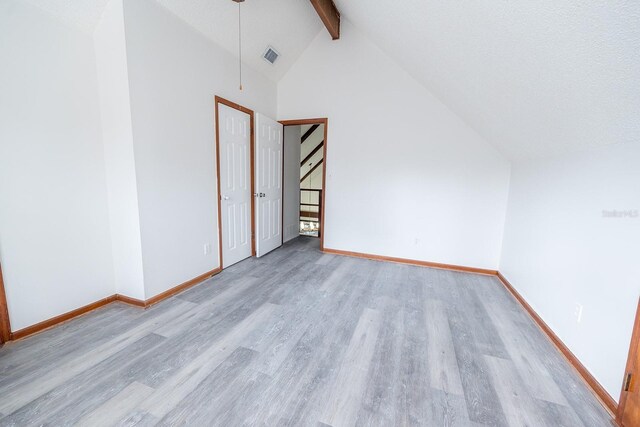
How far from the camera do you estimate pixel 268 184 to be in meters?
3.80

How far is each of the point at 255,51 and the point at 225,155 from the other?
134 centimetres

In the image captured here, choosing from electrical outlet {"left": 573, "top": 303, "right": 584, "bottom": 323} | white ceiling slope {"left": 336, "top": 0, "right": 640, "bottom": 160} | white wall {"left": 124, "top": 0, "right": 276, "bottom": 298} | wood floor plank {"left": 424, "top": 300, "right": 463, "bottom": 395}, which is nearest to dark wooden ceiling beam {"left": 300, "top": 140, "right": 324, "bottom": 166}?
white wall {"left": 124, "top": 0, "right": 276, "bottom": 298}

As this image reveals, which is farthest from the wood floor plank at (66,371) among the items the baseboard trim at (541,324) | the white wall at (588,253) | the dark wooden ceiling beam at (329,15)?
the dark wooden ceiling beam at (329,15)

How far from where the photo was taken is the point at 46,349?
5.56 ft

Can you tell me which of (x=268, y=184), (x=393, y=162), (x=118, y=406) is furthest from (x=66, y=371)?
(x=393, y=162)

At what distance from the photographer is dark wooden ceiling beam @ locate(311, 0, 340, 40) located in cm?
275

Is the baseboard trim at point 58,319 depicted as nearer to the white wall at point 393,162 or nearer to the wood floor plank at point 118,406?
the wood floor plank at point 118,406

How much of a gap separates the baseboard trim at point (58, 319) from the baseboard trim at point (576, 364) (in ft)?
11.4

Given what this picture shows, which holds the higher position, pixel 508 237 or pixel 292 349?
pixel 508 237

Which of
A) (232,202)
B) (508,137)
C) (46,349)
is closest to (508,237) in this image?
(508,137)

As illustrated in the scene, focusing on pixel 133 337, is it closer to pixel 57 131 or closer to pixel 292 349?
pixel 292 349

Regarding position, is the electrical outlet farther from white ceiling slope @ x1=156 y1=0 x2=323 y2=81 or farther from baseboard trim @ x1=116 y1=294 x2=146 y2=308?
white ceiling slope @ x1=156 y1=0 x2=323 y2=81

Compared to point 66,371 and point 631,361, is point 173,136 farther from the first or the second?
point 631,361

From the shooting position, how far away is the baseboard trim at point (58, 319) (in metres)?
1.78
